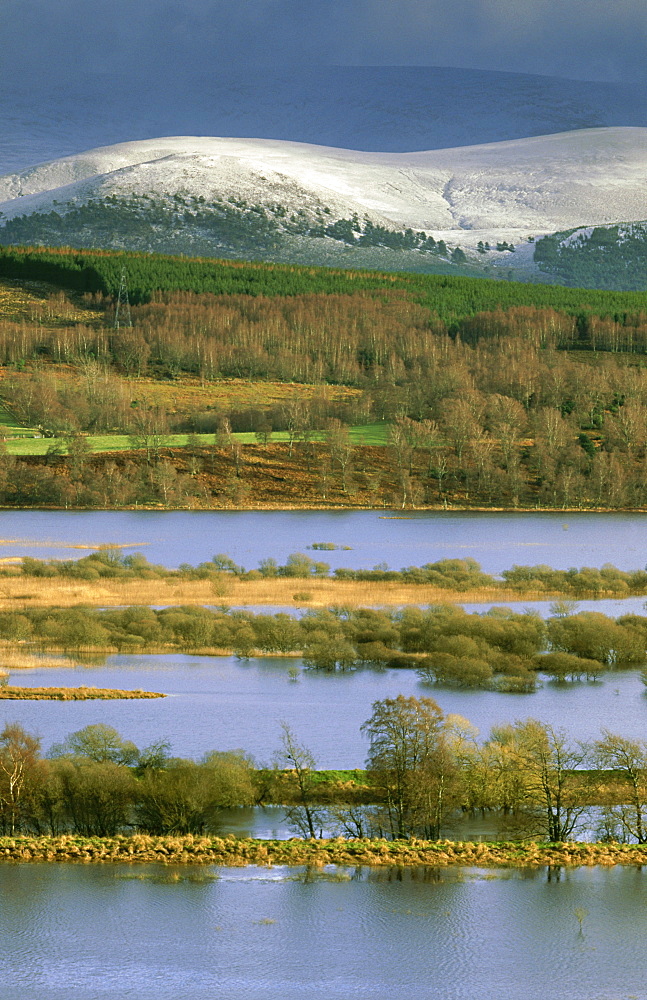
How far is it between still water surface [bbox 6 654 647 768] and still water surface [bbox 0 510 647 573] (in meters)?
27.7

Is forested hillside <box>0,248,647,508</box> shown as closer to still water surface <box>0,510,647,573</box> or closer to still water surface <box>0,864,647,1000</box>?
still water surface <box>0,510,647,573</box>

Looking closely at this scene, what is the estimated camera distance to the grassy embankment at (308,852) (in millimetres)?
28969

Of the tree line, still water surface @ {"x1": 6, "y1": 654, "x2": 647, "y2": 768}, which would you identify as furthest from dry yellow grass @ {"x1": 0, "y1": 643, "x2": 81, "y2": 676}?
the tree line

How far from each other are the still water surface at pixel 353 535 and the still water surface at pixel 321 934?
4943 centimetres

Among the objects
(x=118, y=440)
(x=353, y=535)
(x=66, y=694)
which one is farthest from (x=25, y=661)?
(x=118, y=440)

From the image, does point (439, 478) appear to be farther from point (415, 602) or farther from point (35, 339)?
point (35, 339)

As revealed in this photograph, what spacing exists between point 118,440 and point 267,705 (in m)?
87.2

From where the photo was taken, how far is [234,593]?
6669 cm

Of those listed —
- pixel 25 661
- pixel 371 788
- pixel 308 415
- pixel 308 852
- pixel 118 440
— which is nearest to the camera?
pixel 308 852

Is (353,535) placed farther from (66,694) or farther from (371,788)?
(371,788)

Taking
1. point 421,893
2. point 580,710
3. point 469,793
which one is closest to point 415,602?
point 580,710

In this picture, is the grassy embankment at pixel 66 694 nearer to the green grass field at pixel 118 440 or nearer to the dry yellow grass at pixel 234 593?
the dry yellow grass at pixel 234 593

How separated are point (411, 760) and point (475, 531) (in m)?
70.4

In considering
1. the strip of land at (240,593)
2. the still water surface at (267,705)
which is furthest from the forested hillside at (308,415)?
the still water surface at (267,705)
